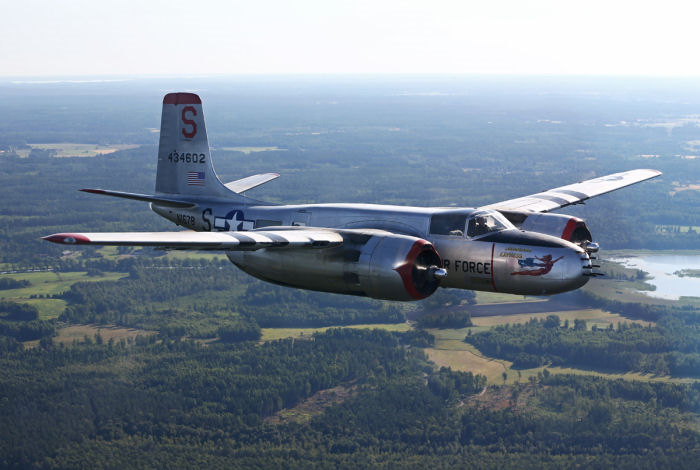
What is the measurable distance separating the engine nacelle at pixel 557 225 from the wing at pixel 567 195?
157 centimetres

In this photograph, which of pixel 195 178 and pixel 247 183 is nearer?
pixel 195 178

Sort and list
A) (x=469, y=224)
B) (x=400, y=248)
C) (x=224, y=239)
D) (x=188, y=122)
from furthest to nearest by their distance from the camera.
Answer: (x=188, y=122)
(x=469, y=224)
(x=400, y=248)
(x=224, y=239)

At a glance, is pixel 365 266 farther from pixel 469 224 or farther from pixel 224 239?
pixel 224 239

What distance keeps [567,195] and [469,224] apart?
52.5 ft

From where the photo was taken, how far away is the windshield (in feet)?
120

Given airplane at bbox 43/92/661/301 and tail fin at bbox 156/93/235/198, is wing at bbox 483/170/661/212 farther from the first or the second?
tail fin at bbox 156/93/235/198

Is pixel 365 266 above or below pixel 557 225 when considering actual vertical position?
below

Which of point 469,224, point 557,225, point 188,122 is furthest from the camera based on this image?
point 188,122

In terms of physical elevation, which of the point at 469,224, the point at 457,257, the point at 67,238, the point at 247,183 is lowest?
the point at 457,257

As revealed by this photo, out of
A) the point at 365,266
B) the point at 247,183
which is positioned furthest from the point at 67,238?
the point at 247,183

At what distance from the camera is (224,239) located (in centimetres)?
3312

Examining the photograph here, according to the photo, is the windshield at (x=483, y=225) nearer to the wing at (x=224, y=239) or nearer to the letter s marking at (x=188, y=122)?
the wing at (x=224, y=239)

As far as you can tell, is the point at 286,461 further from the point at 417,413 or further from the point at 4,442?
the point at 4,442

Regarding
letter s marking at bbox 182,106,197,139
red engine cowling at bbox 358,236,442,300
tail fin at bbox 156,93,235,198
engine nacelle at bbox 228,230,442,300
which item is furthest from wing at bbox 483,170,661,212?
letter s marking at bbox 182,106,197,139
